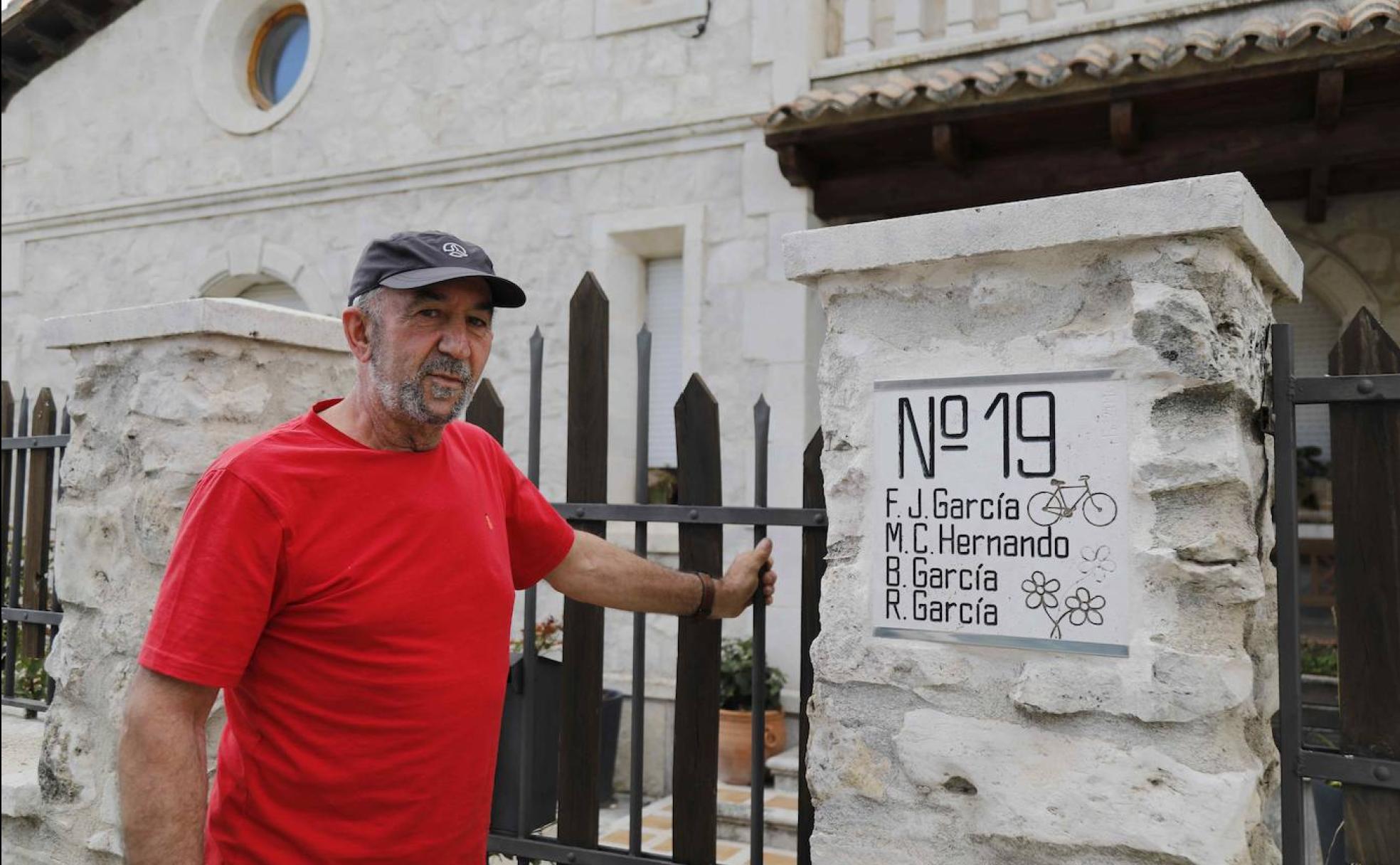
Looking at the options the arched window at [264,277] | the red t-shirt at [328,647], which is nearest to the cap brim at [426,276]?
the red t-shirt at [328,647]

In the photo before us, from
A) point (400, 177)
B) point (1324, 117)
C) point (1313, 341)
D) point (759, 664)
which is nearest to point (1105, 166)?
point (1324, 117)

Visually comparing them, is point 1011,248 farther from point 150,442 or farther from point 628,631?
point 628,631

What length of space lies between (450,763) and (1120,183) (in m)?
4.73

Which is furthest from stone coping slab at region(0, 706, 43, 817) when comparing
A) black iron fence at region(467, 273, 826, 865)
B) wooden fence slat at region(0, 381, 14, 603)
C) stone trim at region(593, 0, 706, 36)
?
stone trim at region(593, 0, 706, 36)

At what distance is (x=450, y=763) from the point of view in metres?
1.86

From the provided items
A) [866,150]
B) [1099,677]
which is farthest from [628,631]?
[1099,677]

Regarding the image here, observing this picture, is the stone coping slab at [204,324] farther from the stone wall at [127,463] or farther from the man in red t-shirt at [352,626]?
the man in red t-shirt at [352,626]

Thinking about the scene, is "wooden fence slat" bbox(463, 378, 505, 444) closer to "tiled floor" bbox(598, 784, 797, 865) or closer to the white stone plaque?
the white stone plaque

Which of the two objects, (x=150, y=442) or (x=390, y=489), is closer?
(x=390, y=489)

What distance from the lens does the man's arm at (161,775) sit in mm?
1653

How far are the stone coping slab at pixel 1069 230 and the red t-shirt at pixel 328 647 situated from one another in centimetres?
82

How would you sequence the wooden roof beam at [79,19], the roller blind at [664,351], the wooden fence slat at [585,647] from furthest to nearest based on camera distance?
the wooden roof beam at [79,19], the roller blind at [664,351], the wooden fence slat at [585,647]

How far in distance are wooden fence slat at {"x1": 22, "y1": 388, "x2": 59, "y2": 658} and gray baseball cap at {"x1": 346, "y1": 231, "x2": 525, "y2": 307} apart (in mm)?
2140

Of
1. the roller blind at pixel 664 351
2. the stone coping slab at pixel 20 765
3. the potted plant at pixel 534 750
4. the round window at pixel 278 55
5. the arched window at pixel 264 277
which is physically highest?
the round window at pixel 278 55
